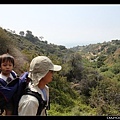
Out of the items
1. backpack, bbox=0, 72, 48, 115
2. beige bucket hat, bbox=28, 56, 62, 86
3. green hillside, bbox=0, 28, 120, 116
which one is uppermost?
beige bucket hat, bbox=28, 56, 62, 86

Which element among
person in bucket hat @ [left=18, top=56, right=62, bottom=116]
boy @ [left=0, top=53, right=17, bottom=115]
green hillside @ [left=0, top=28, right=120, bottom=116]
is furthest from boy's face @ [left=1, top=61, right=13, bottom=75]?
green hillside @ [left=0, top=28, right=120, bottom=116]

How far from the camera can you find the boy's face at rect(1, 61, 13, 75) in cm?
137

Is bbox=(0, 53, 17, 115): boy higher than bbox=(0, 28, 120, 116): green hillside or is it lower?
higher

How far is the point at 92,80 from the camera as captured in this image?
953 centimetres

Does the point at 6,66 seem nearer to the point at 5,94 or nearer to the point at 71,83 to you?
the point at 5,94

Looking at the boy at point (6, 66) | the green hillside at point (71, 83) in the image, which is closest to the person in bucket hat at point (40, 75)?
the boy at point (6, 66)

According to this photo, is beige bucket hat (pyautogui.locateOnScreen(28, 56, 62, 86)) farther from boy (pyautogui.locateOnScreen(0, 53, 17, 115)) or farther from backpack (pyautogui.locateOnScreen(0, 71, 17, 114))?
boy (pyautogui.locateOnScreen(0, 53, 17, 115))

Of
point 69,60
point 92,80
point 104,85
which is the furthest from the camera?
point 69,60
